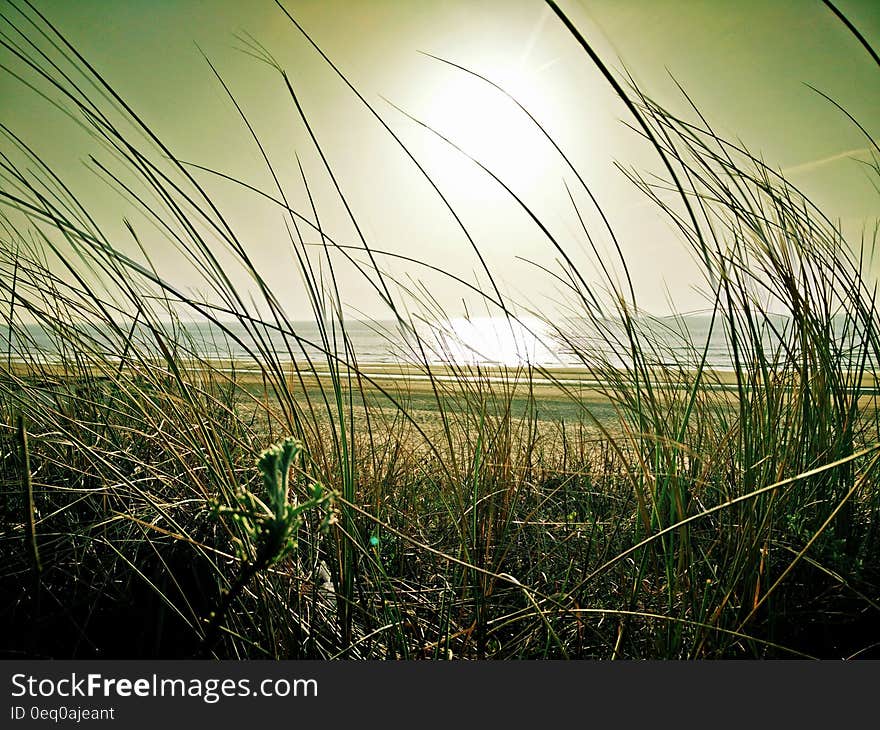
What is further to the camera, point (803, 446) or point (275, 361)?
point (803, 446)

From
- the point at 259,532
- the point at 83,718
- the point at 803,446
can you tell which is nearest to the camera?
the point at 259,532

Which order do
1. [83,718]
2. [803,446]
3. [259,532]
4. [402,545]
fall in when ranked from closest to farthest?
[259,532]
[83,718]
[803,446]
[402,545]

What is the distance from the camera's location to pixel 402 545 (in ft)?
2.40

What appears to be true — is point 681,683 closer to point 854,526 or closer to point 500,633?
point 500,633

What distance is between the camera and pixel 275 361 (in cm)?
48

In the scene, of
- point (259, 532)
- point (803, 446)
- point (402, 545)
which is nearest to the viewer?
point (259, 532)

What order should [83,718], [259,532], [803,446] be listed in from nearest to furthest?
[259,532] → [83,718] → [803,446]

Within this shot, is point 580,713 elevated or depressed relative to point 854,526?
depressed

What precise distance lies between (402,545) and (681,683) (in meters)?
0.37

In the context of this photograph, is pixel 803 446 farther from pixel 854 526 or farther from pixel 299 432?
pixel 299 432

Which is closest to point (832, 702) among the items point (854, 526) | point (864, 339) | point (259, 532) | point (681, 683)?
point (681, 683)

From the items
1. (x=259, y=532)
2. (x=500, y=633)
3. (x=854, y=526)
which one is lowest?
(x=500, y=633)

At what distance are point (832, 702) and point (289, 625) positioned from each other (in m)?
0.47

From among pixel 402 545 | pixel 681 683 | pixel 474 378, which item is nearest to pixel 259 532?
pixel 681 683
